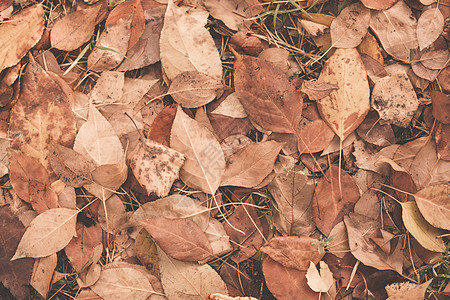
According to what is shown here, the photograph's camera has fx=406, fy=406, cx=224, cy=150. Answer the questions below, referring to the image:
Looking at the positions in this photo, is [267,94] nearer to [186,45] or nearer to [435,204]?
[186,45]

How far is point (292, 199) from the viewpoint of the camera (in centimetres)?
131

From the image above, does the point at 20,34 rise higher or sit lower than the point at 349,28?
higher

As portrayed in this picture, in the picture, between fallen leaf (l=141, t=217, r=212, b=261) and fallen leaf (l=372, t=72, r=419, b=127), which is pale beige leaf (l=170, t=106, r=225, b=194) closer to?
fallen leaf (l=141, t=217, r=212, b=261)

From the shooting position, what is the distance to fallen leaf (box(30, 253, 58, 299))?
1.28 m

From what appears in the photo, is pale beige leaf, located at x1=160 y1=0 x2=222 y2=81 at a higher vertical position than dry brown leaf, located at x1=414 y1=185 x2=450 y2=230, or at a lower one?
higher

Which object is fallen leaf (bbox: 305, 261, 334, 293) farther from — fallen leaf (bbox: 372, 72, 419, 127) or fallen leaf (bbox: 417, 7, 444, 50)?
fallen leaf (bbox: 417, 7, 444, 50)

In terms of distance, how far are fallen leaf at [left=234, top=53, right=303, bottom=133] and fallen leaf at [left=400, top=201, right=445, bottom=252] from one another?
1.43 feet

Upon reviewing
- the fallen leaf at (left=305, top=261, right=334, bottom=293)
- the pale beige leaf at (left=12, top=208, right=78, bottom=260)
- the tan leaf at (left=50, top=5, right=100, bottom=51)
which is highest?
the tan leaf at (left=50, top=5, right=100, bottom=51)

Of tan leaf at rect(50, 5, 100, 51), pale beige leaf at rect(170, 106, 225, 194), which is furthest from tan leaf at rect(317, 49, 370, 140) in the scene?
tan leaf at rect(50, 5, 100, 51)

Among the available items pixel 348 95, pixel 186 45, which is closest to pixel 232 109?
pixel 186 45

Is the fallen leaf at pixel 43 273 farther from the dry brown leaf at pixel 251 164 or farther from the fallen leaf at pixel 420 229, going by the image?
the fallen leaf at pixel 420 229

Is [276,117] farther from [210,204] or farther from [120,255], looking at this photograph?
[120,255]

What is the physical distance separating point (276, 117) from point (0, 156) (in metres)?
0.91

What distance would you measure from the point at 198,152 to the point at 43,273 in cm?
62
